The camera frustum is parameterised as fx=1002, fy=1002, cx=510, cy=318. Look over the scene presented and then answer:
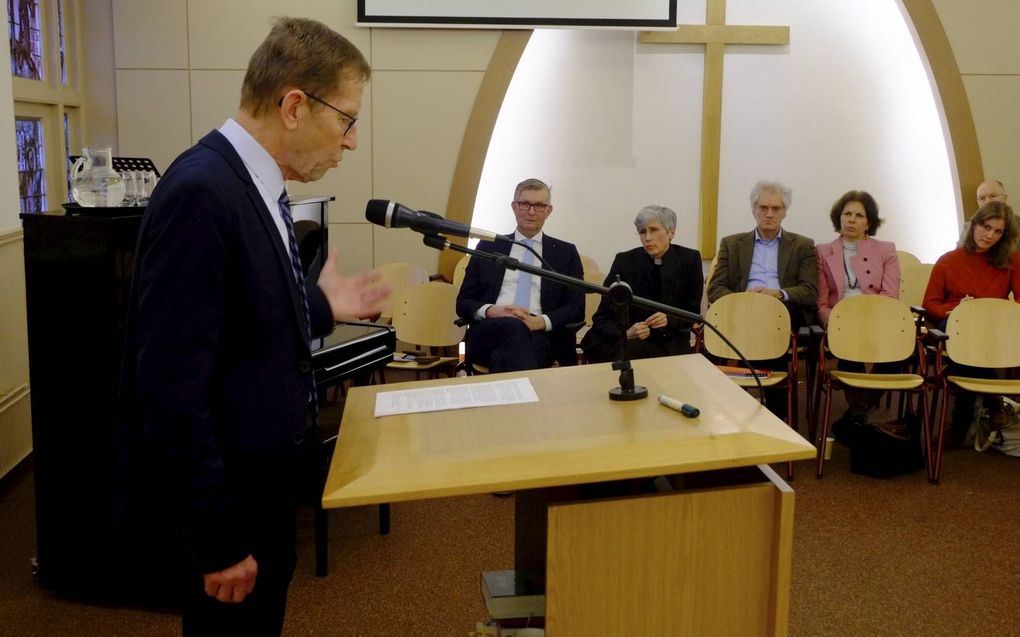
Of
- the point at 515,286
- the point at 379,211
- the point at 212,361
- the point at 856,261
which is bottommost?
the point at 515,286

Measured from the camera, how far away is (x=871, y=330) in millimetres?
4953

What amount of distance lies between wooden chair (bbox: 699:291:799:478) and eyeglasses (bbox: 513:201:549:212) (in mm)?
983

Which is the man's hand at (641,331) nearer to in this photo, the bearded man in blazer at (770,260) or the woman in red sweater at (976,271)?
the bearded man in blazer at (770,260)

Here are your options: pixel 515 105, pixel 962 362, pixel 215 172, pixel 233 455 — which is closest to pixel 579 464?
pixel 233 455

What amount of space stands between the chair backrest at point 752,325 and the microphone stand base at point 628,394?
2.74 metres

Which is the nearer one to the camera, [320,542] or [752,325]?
[320,542]

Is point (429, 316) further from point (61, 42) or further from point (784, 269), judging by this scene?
point (61, 42)

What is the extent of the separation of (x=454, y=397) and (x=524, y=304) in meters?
2.77

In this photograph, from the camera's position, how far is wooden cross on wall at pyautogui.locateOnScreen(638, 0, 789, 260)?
6.76 m

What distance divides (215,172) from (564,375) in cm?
114

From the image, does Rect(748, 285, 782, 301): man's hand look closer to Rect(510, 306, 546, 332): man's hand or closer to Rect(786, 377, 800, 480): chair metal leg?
Rect(786, 377, 800, 480): chair metal leg

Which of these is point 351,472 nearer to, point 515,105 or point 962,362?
point 962,362

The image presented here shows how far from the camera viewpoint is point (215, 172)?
64.7 inches

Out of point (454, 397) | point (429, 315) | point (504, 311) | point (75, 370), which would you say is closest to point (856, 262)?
point (504, 311)
